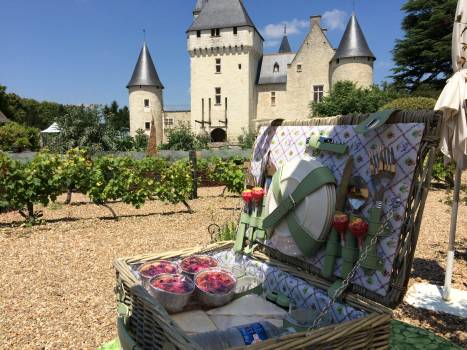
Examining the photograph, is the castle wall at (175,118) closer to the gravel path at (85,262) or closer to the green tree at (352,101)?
the green tree at (352,101)

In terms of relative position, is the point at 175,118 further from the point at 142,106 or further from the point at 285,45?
the point at 285,45

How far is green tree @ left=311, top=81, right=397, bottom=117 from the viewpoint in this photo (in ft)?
80.7

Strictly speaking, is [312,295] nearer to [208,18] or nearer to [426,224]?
[426,224]

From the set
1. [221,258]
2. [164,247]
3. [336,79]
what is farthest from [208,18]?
[221,258]

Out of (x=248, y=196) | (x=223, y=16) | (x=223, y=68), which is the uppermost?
(x=223, y=16)

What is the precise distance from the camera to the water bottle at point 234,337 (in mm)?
1515

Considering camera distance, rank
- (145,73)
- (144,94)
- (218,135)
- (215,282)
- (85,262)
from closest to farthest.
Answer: (215,282) < (85,262) < (144,94) < (145,73) < (218,135)

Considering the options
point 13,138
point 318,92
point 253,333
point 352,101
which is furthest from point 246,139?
point 253,333

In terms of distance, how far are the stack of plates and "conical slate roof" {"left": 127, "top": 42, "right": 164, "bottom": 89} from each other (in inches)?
1410

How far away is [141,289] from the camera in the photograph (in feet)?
5.75

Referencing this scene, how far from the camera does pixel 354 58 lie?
1160 inches

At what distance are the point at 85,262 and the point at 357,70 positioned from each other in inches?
1145

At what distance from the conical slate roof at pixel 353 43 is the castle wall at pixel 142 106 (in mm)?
17481

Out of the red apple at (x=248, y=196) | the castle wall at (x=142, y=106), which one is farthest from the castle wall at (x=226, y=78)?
the red apple at (x=248, y=196)
